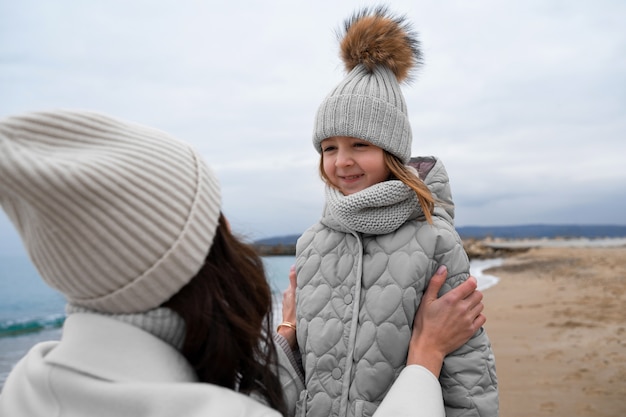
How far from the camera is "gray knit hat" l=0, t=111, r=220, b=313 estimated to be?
927mm

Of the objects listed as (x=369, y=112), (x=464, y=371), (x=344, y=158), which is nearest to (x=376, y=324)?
(x=464, y=371)

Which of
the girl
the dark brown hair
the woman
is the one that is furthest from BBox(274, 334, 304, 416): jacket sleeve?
the woman

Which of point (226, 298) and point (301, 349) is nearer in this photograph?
point (226, 298)

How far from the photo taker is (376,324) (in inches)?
75.4

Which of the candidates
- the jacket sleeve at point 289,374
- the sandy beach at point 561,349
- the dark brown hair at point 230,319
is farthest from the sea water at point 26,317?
the dark brown hair at point 230,319

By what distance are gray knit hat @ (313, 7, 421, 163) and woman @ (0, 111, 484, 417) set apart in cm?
115

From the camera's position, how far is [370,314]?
194cm

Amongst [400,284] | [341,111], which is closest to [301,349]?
[400,284]

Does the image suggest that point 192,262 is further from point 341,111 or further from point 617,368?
point 617,368

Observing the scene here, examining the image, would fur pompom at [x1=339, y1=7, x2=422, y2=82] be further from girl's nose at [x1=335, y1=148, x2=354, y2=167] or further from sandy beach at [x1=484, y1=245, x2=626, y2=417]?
sandy beach at [x1=484, y1=245, x2=626, y2=417]

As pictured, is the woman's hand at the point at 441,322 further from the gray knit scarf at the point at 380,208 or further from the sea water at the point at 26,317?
the sea water at the point at 26,317

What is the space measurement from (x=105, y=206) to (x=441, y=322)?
1.22m

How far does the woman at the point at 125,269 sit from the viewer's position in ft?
3.08

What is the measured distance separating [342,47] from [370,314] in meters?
1.19
